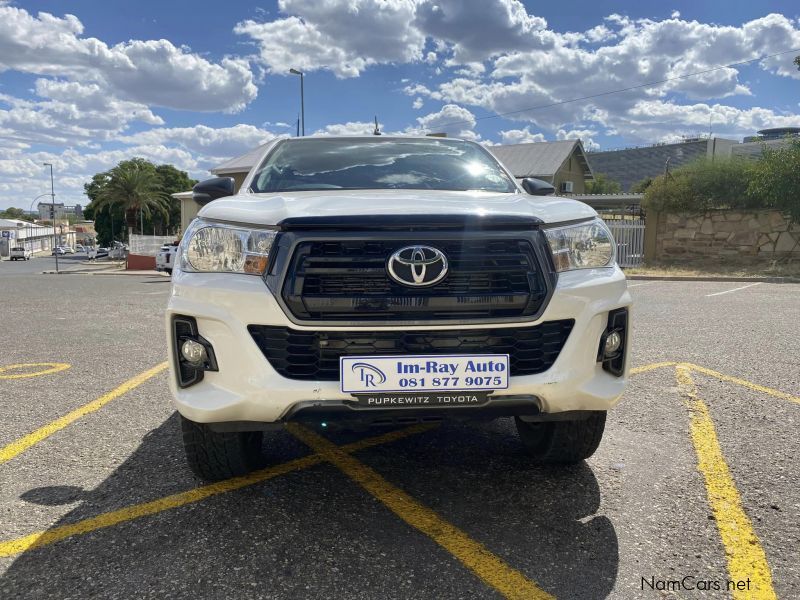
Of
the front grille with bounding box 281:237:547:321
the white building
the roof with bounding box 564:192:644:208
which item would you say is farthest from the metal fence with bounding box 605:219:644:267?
the white building

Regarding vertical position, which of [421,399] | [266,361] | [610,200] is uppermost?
[610,200]

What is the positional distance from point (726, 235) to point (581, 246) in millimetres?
17154

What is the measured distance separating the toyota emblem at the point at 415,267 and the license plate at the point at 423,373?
28cm

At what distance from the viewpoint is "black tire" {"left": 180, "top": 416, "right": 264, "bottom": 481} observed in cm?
260

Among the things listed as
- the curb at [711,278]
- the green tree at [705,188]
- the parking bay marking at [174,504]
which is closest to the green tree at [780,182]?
the green tree at [705,188]

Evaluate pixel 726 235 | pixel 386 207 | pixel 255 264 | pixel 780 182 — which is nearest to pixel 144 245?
pixel 726 235

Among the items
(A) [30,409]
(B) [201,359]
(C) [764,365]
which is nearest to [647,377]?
(C) [764,365]

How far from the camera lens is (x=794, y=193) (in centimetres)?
1577

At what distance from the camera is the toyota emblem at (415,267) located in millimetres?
2215

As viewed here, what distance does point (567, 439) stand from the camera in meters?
2.85

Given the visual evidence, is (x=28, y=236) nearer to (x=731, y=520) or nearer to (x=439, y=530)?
(x=439, y=530)

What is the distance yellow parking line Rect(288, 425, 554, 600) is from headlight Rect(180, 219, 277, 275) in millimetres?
1163

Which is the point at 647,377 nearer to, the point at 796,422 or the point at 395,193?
the point at 796,422

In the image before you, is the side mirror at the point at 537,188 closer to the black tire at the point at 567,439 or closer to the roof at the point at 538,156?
the black tire at the point at 567,439
